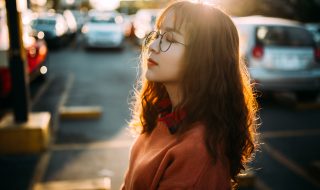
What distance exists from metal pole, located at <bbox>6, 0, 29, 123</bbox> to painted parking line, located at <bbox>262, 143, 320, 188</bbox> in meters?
3.47

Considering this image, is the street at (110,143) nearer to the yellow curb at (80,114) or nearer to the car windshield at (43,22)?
the yellow curb at (80,114)

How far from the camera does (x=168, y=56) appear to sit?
155 cm

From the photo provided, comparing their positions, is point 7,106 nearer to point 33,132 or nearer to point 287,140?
point 33,132

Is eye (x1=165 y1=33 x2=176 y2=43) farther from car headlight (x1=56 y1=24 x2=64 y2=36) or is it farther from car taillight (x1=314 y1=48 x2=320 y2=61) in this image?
car headlight (x1=56 y1=24 x2=64 y2=36)

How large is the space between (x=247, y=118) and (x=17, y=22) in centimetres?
420

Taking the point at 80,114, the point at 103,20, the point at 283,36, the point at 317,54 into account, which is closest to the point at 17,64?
the point at 80,114

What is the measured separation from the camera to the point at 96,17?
17.4 m

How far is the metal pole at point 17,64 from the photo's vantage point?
502 centimetres

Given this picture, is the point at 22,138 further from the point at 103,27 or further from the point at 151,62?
the point at 103,27

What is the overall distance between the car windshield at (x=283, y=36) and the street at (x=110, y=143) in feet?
3.91

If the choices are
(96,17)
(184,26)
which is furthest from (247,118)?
(96,17)

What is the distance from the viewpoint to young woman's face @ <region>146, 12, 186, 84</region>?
60.6 inches

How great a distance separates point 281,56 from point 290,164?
127 inches

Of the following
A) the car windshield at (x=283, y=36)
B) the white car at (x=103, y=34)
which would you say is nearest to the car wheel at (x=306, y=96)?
the car windshield at (x=283, y=36)
